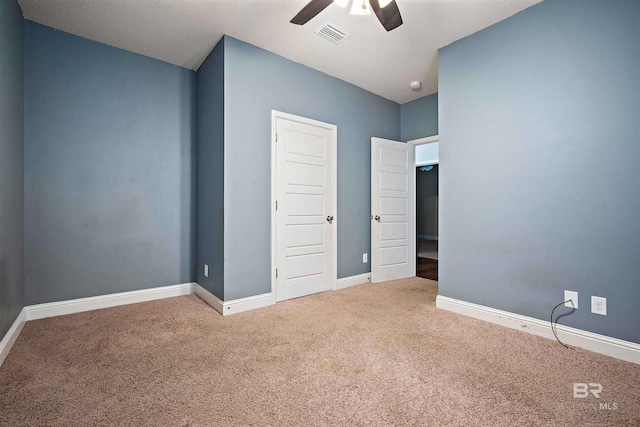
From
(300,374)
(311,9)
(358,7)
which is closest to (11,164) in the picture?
(311,9)

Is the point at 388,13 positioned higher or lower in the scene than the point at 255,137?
higher

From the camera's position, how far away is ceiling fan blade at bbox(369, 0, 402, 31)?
78.7 inches

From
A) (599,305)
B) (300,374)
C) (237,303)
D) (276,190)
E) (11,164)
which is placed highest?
(11,164)

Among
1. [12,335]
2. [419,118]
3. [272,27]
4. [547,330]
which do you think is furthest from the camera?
[419,118]

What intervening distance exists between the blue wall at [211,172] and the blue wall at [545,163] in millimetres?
2310

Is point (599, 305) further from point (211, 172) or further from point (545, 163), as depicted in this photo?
point (211, 172)

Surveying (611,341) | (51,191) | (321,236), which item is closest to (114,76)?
(51,191)

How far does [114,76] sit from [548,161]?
13.9ft

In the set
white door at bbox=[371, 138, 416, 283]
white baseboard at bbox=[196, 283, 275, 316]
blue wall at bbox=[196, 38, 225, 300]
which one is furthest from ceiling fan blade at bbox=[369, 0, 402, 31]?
white baseboard at bbox=[196, 283, 275, 316]

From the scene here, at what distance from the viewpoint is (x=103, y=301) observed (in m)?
2.99

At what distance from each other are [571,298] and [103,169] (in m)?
4.43

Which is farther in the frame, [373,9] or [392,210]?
[392,210]

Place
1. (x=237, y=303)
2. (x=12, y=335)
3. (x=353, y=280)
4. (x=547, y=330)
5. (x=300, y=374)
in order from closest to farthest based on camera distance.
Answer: (x=300, y=374), (x=12, y=335), (x=547, y=330), (x=237, y=303), (x=353, y=280)

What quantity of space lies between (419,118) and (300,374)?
396 cm
